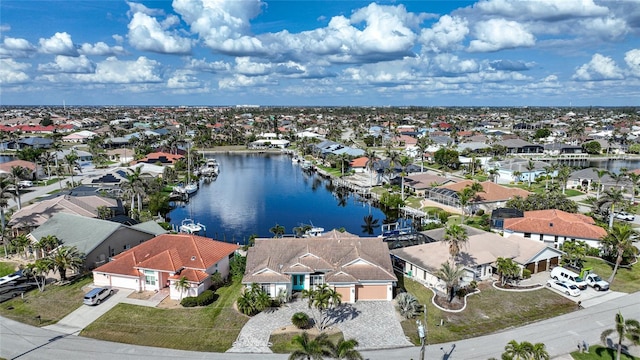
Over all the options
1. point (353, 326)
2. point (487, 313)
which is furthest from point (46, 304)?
point (487, 313)

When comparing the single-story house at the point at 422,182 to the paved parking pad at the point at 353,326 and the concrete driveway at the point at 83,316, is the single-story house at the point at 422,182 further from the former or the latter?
the concrete driveway at the point at 83,316

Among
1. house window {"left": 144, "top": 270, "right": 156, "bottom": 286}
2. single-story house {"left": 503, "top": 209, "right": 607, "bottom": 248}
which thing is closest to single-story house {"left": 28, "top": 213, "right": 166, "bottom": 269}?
house window {"left": 144, "top": 270, "right": 156, "bottom": 286}

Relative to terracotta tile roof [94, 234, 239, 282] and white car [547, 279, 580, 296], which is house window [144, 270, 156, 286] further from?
white car [547, 279, 580, 296]

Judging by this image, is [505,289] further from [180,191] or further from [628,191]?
[180,191]

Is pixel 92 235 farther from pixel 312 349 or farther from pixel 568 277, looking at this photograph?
pixel 568 277

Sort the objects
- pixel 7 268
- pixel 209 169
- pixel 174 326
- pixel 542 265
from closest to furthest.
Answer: pixel 174 326
pixel 542 265
pixel 7 268
pixel 209 169

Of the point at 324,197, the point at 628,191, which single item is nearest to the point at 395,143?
the point at 324,197
